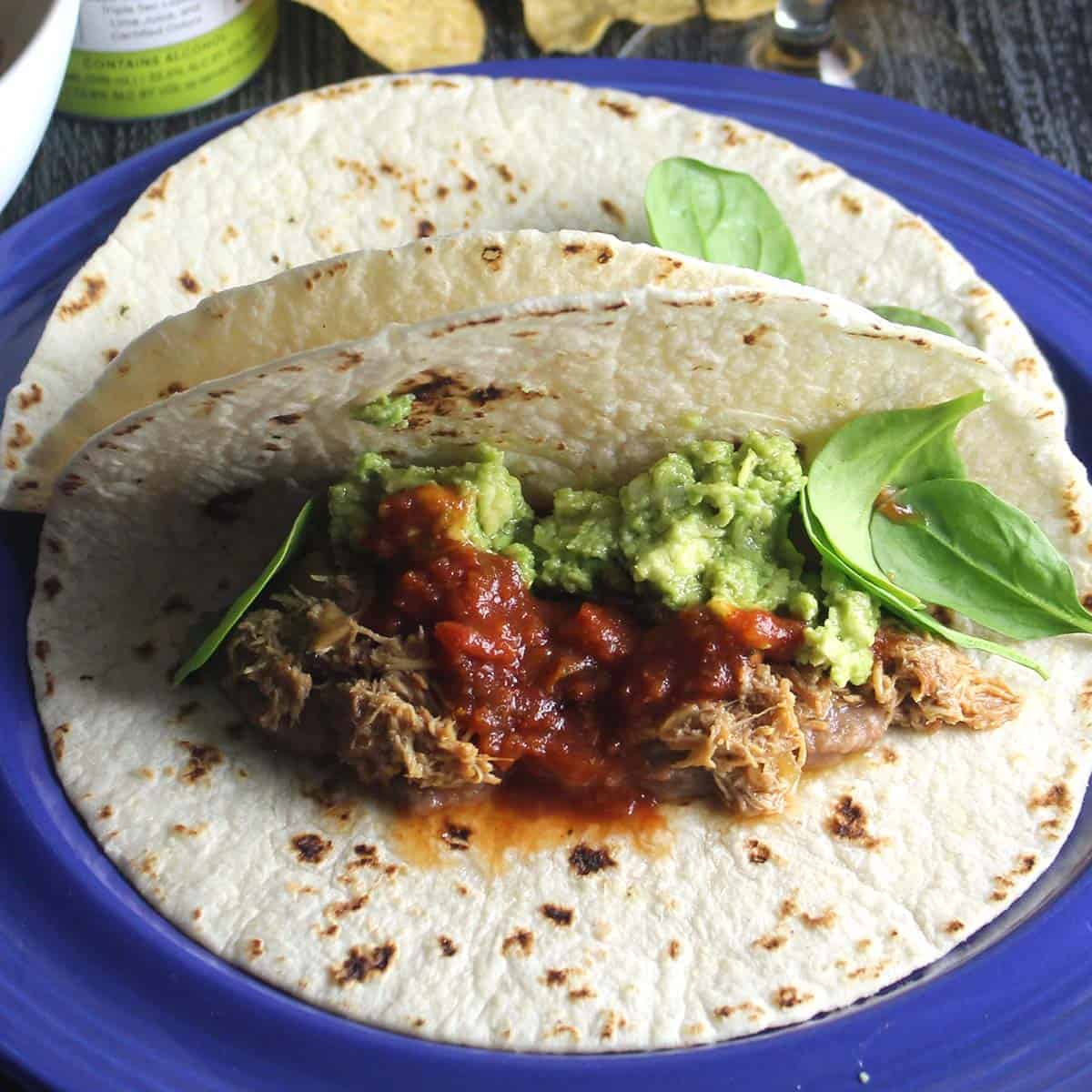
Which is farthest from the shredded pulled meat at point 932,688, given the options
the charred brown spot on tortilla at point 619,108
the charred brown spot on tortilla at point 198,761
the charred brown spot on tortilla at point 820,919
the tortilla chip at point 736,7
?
the tortilla chip at point 736,7

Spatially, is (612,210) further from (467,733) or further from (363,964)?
(363,964)

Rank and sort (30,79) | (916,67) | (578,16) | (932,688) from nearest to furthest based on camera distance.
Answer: (932,688) < (30,79) < (578,16) < (916,67)

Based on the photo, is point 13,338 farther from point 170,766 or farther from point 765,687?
point 765,687

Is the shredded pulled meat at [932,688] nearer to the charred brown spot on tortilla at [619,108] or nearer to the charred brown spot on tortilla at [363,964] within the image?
the charred brown spot on tortilla at [363,964]

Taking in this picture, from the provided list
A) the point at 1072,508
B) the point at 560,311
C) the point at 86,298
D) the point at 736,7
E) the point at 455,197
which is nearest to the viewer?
the point at 560,311

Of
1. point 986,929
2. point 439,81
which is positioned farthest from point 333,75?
point 986,929

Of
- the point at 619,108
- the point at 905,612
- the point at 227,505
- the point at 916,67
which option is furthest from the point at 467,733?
the point at 916,67

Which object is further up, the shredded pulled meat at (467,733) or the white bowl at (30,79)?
the white bowl at (30,79)
